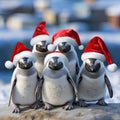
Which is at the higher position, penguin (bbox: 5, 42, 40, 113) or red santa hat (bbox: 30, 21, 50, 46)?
red santa hat (bbox: 30, 21, 50, 46)

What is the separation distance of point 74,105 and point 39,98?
108 millimetres

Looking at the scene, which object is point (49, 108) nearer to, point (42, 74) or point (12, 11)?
point (42, 74)

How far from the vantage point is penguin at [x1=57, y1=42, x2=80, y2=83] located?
124 cm

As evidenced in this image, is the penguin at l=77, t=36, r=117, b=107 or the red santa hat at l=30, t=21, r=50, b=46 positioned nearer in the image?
the penguin at l=77, t=36, r=117, b=107

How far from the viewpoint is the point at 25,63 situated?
1174 mm

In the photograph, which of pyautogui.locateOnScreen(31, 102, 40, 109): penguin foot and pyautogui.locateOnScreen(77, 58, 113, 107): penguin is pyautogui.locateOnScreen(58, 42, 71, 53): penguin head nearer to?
pyautogui.locateOnScreen(77, 58, 113, 107): penguin

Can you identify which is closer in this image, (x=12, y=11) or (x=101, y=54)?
(x=101, y=54)

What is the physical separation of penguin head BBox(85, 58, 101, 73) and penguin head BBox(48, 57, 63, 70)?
80 mm

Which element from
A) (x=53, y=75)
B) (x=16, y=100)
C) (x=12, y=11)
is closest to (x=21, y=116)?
(x=16, y=100)

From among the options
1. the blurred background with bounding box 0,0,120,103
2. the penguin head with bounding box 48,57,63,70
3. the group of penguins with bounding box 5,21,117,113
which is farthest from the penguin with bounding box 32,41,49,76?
the blurred background with bounding box 0,0,120,103

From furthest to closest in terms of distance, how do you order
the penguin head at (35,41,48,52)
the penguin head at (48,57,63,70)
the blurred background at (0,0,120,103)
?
the blurred background at (0,0,120,103) → the penguin head at (35,41,48,52) → the penguin head at (48,57,63,70)

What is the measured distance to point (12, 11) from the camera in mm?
10062

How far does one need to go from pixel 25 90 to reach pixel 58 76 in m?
0.10

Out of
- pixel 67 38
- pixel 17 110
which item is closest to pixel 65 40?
pixel 67 38
